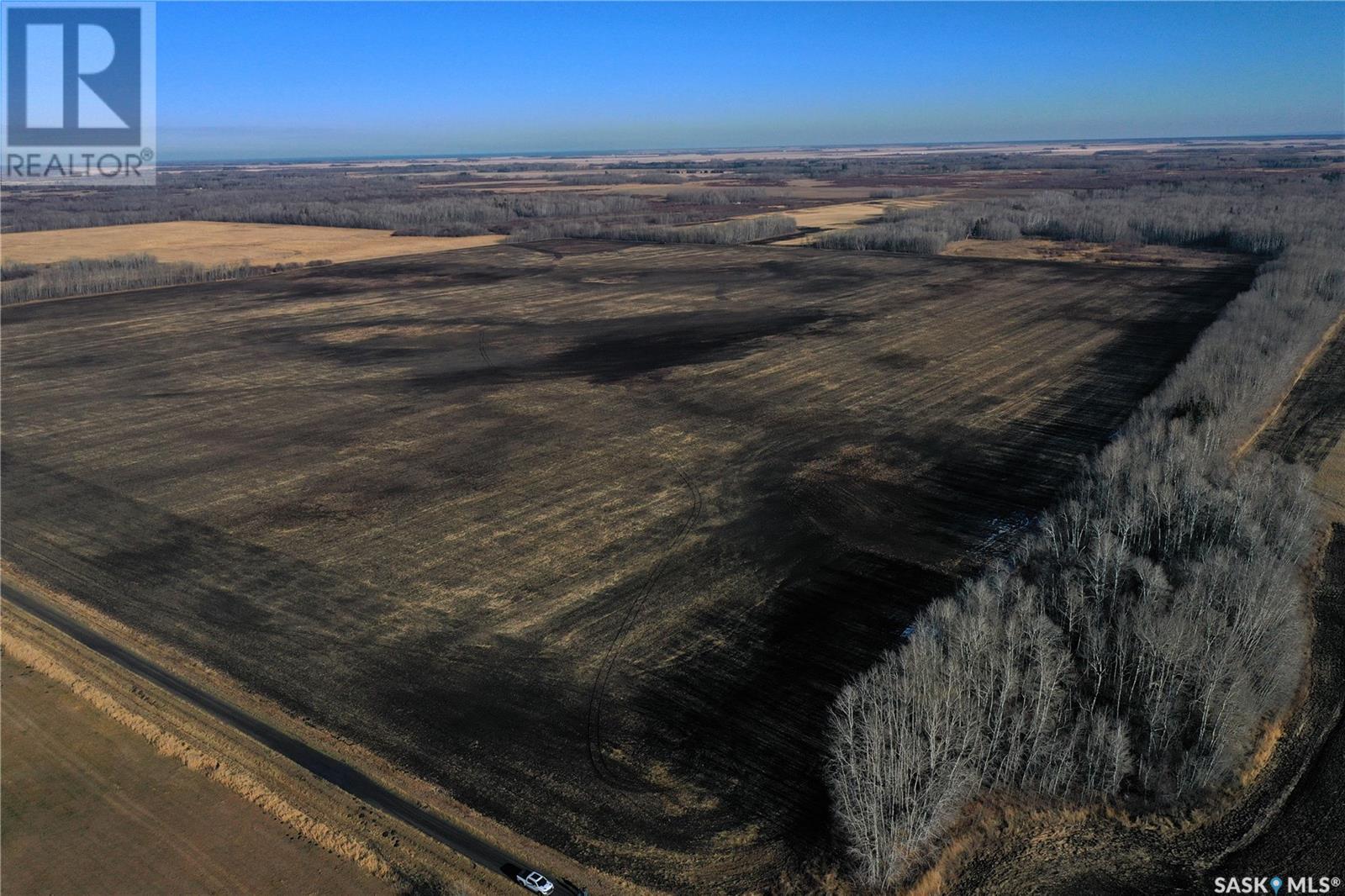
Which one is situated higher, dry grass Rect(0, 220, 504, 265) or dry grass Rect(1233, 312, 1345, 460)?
dry grass Rect(0, 220, 504, 265)

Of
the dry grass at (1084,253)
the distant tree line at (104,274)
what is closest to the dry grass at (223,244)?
the distant tree line at (104,274)

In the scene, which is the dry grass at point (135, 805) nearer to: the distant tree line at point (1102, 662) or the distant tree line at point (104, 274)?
the distant tree line at point (1102, 662)

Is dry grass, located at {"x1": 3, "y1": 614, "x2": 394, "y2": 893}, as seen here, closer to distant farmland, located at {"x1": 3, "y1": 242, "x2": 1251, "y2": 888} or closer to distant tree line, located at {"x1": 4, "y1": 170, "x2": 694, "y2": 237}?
distant farmland, located at {"x1": 3, "y1": 242, "x2": 1251, "y2": 888}

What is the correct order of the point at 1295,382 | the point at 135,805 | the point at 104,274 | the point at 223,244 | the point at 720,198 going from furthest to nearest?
the point at 720,198, the point at 223,244, the point at 104,274, the point at 1295,382, the point at 135,805

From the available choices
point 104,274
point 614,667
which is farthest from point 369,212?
point 614,667

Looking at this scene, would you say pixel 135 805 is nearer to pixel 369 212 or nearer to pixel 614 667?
pixel 614 667

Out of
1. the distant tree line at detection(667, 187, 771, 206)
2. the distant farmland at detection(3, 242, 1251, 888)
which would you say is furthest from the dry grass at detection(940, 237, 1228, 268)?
the distant tree line at detection(667, 187, 771, 206)
